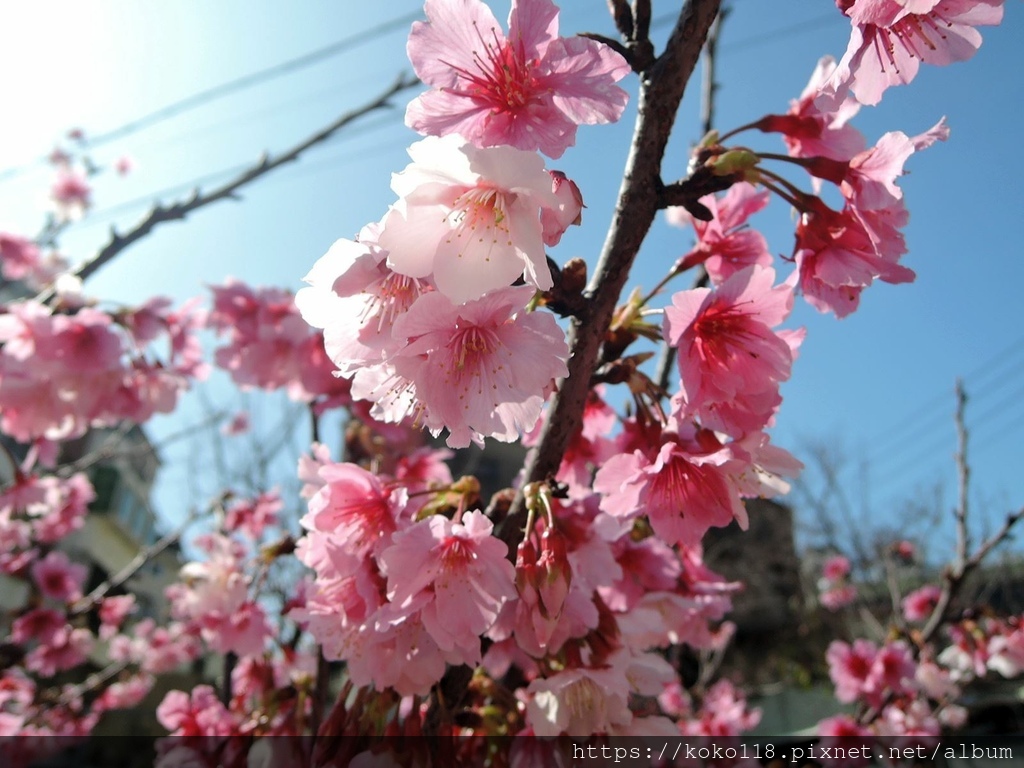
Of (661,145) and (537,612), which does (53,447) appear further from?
(661,145)

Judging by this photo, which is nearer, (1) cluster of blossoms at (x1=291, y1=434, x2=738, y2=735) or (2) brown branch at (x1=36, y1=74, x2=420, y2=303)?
(1) cluster of blossoms at (x1=291, y1=434, x2=738, y2=735)

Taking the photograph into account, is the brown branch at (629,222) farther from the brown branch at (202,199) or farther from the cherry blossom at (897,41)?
the brown branch at (202,199)

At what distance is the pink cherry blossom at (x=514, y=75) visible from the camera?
79cm

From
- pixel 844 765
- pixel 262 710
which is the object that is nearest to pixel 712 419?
pixel 262 710

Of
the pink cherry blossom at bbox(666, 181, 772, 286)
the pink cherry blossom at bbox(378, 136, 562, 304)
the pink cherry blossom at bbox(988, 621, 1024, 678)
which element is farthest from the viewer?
the pink cherry blossom at bbox(988, 621, 1024, 678)

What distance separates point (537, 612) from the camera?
0.95m

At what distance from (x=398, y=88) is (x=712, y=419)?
1.77m

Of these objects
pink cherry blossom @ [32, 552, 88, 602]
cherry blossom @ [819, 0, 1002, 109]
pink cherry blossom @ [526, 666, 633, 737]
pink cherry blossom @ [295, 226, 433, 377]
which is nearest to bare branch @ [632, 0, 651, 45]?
cherry blossom @ [819, 0, 1002, 109]

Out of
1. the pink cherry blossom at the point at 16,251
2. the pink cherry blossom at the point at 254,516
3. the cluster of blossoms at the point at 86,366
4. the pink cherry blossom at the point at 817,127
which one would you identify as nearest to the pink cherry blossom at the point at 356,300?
the pink cherry blossom at the point at 817,127

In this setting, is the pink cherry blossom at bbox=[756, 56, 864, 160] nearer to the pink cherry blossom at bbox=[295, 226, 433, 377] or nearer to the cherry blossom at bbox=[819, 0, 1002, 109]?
the cherry blossom at bbox=[819, 0, 1002, 109]

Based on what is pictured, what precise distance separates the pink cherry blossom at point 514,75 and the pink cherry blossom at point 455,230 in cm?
5

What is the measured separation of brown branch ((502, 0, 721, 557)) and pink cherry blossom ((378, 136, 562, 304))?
0.75ft

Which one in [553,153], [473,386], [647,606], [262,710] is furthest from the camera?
[262,710]

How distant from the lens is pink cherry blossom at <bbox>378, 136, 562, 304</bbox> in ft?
2.52
